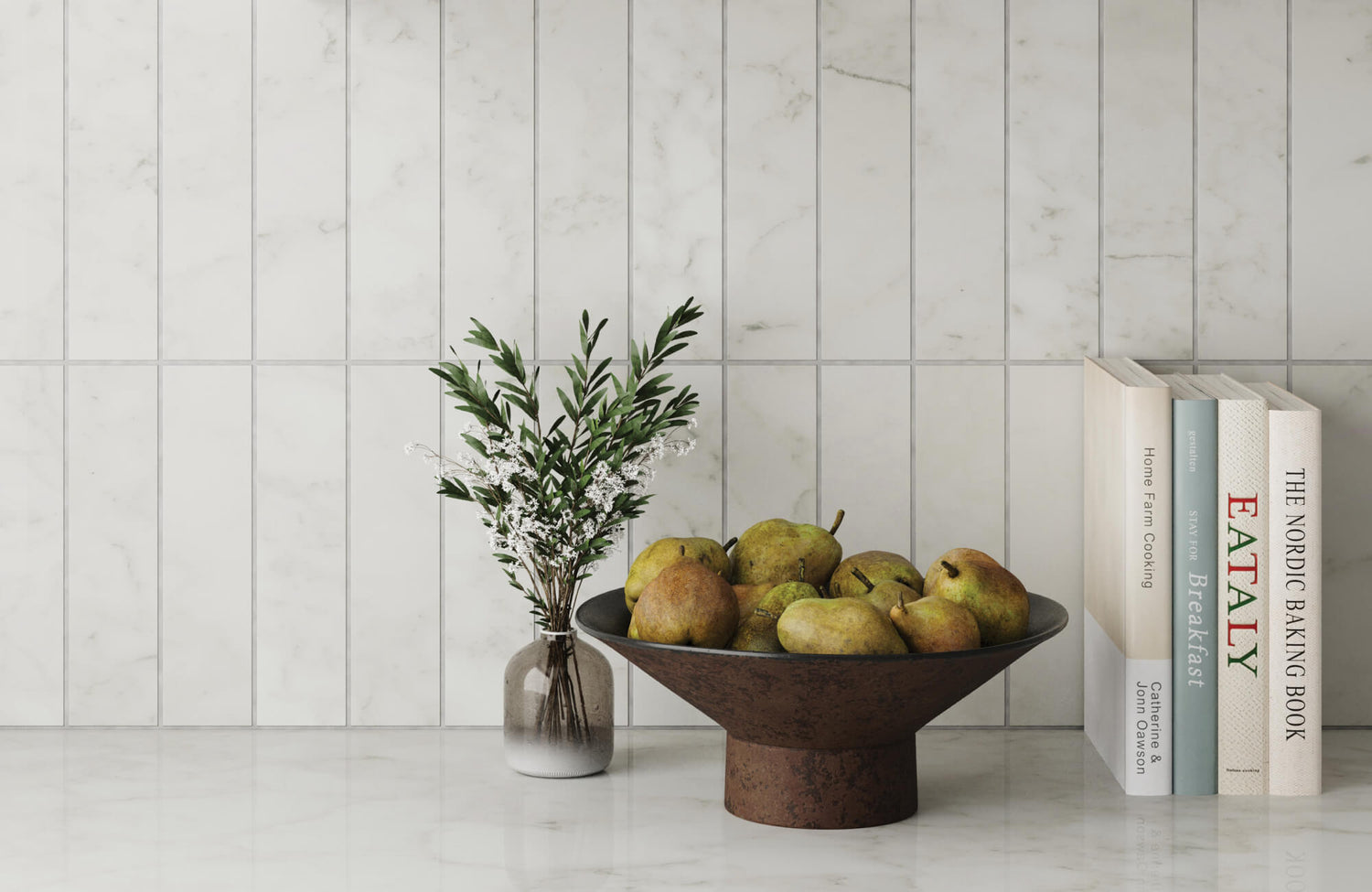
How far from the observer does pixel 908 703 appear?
0.89 metres

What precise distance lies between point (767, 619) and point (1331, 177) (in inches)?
27.6

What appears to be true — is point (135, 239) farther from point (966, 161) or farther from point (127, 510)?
point (966, 161)

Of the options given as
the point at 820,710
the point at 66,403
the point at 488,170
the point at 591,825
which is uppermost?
the point at 488,170

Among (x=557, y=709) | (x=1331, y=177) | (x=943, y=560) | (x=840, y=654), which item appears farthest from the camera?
(x=1331, y=177)

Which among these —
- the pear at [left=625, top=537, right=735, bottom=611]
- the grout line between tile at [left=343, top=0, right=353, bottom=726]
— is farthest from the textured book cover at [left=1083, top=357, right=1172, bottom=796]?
the grout line between tile at [left=343, top=0, right=353, bottom=726]

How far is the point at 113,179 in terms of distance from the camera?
120 cm

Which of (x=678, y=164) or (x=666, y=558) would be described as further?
(x=678, y=164)

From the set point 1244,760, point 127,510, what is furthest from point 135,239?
point 1244,760

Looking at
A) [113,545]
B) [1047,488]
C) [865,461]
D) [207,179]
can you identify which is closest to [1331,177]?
[1047,488]

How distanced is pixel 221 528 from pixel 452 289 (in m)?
0.32

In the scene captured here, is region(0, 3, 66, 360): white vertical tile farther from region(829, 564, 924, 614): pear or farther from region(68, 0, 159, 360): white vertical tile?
region(829, 564, 924, 614): pear

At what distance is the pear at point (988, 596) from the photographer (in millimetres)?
929

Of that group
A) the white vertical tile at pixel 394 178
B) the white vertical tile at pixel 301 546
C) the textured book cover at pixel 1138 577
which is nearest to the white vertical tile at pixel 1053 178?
the textured book cover at pixel 1138 577

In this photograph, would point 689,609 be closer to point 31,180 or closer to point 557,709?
point 557,709
